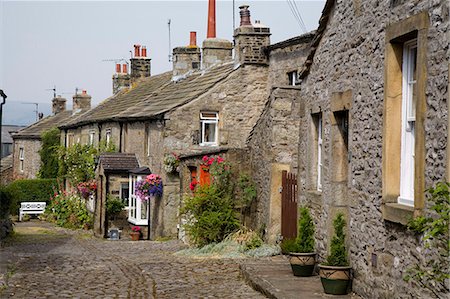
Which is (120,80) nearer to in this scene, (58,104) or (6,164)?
(58,104)

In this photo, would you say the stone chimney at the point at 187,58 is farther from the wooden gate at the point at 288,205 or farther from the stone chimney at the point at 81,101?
the stone chimney at the point at 81,101

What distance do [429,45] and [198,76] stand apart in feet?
67.7

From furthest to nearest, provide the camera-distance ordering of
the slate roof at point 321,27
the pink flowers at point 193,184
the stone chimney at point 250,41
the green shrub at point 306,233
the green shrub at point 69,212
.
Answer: the green shrub at point 69,212
the stone chimney at point 250,41
the pink flowers at point 193,184
the green shrub at point 306,233
the slate roof at point 321,27

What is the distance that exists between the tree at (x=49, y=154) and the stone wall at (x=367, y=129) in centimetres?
3215

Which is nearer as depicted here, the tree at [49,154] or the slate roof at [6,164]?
the tree at [49,154]

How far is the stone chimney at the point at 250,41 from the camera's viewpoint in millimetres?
23797

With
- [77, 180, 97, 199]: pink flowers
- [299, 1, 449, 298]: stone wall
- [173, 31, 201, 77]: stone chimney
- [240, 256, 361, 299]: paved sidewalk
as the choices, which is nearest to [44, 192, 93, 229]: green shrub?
[77, 180, 97, 199]: pink flowers

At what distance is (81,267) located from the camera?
1622cm

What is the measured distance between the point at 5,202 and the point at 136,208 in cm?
491

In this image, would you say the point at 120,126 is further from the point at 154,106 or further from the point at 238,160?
the point at 238,160

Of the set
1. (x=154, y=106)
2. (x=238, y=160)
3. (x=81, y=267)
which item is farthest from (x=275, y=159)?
(x=154, y=106)

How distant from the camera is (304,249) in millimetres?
12867

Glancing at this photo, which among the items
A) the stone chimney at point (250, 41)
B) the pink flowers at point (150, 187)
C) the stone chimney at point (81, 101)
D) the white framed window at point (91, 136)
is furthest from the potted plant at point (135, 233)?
the stone chimney at point (81, 101)

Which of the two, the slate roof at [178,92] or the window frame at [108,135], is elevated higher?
the slate roof at [178,92]
